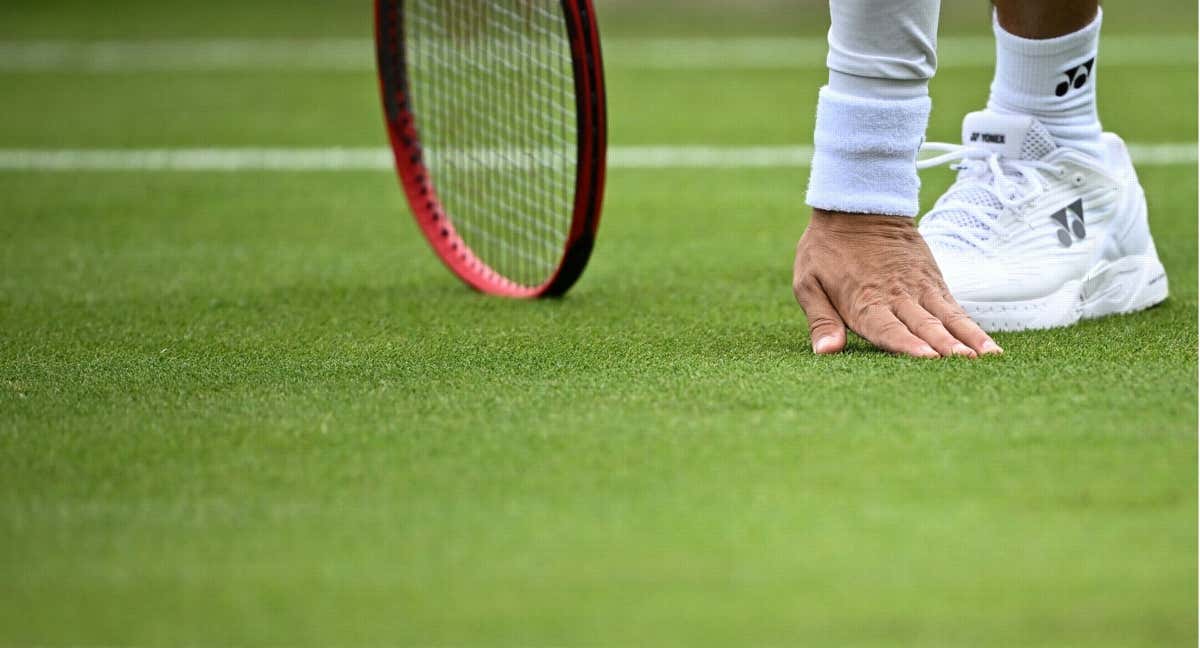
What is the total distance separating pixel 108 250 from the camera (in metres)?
2.20

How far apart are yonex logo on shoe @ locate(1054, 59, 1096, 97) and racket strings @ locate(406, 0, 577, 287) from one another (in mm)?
553

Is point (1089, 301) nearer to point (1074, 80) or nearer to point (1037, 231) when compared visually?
point (1037, 231)

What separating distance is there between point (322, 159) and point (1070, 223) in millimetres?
1716

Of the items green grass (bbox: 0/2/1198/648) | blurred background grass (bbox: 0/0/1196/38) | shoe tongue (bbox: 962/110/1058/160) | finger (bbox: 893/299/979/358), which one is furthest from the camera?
blurred background grass (bbox: 0/0/1196/38)

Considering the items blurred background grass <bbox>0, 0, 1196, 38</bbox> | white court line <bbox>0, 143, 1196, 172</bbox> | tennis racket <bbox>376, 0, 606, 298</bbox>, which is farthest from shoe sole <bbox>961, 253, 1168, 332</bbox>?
blurred background grass <bbox>0, 0, 1196, 38</bbox>

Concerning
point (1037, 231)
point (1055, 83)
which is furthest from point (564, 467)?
point (1055, 83)

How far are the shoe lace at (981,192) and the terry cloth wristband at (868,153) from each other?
13cm

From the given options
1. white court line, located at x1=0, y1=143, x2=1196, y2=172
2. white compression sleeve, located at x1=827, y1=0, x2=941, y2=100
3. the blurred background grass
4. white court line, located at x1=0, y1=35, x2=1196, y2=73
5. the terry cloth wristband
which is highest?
white compression sleeve, located at x1=827, y1=0, x2=941, y2=100

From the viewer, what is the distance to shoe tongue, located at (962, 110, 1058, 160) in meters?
1.69

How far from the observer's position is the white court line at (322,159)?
2.90 meters

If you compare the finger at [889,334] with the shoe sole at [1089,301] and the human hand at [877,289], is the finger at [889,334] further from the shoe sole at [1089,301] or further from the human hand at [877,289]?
the shoe sole at [1089,301]

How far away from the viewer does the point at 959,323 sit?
147cm

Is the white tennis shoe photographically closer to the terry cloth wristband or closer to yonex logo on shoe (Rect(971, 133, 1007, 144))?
yonex logo on shoe (Rect(971, 133, 1007, 144))

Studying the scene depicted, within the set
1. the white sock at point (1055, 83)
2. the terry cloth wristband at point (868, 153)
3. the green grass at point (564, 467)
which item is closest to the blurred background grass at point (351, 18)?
the green grass at point (564, 467)
